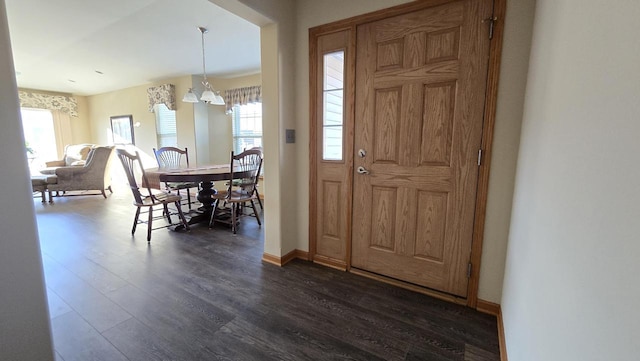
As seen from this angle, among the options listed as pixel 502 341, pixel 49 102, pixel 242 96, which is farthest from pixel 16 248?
pixel 49 102

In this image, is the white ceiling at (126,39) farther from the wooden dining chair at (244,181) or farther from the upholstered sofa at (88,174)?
the upholstered sofa at (88,174)

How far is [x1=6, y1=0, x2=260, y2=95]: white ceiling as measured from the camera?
9.28ft

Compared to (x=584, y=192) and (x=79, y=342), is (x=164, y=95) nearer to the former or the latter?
(x=79, y=342)

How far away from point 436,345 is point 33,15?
5118mm

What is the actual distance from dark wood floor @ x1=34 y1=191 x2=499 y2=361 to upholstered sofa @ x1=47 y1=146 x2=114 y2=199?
312 cm

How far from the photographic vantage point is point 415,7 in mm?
1796

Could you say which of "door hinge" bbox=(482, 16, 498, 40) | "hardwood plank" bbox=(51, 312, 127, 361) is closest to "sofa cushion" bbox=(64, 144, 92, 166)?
"hardwood plank" bbox=(51, 312, 127, 361)

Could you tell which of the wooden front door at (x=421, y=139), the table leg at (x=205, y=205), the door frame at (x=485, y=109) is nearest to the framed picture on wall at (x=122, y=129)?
the table leg at (x=205, y=205)

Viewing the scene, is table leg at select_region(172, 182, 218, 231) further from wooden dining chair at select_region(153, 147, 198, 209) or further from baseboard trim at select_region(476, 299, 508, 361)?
baseboard trim at select_region(476, 299, 508, 361)

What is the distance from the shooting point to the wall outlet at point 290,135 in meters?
2.36

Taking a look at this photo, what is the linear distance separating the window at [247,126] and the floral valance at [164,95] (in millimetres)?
1390

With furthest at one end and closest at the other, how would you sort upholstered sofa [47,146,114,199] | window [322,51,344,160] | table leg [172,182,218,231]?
upholstered sofa [47,146,114,199] < table leg [172,182,218,231] < window [322,51,344,160]

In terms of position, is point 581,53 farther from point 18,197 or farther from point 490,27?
point 18,197

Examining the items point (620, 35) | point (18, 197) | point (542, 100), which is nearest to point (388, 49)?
point (542, 100)
